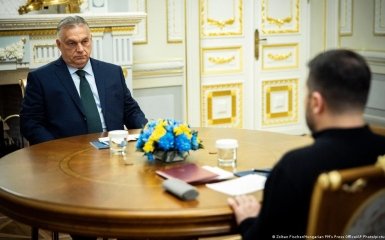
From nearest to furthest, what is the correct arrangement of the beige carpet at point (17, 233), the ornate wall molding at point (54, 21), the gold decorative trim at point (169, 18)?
the beige carpet at point (17, 233)
the ornate wall molding at point (54, 21)
the gold decorative trim at point (169, 18)

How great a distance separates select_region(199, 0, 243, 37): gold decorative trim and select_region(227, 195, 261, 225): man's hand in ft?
11.6

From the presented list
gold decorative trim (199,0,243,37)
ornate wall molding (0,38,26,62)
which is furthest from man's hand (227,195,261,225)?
gold decorative trim (199,0,243,37)

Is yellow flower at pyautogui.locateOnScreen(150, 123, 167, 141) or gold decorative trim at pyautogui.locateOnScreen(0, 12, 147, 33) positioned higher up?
gold decorative trim at pyautogui.locateOnScreen(0, 12, 147, 33)

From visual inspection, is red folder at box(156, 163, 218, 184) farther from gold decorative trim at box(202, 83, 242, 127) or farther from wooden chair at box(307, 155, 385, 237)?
gold decorative trim at box(202, 83, 242, 127)

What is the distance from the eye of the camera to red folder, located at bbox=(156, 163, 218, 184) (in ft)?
5.76

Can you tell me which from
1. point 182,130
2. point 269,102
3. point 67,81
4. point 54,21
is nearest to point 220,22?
point 269,102

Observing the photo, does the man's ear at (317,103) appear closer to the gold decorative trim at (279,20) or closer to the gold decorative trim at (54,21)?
the gold decorative trim at (54,21)

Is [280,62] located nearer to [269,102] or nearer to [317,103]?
→ [269,102]

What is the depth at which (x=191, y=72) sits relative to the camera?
494 cm

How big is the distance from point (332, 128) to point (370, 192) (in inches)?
7.0

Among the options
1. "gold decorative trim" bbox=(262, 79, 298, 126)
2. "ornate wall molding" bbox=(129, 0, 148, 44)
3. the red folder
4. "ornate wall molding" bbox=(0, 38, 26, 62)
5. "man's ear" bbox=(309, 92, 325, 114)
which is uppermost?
"ornate wall molding" bbox=(129, 0, 148, 44)

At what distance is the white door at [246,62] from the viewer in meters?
4.99

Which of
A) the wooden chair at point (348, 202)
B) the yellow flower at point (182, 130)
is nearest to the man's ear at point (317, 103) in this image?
the wooden chair at point (348, 202)

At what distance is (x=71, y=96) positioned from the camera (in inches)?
110
